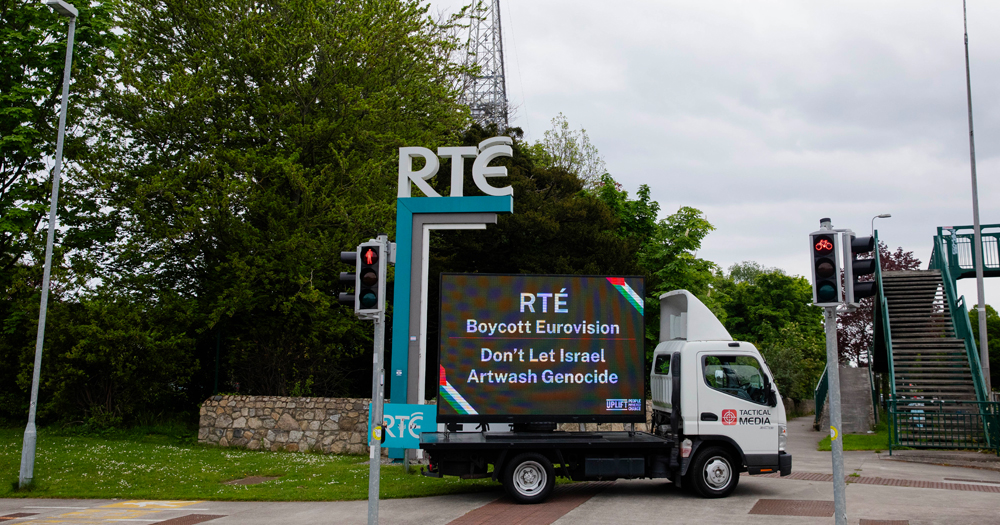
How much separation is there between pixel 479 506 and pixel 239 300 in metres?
11.7

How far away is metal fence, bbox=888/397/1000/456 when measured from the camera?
18422 millimetres

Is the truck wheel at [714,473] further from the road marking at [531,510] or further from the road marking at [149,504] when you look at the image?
the road marking at [149,504]

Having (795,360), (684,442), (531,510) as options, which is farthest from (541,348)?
(795,360)

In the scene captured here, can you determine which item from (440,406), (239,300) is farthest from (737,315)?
(440,406)

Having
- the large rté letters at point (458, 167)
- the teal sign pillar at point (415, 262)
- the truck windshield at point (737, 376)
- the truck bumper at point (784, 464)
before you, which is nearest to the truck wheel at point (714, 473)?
the truck bumper at point (784, 464)

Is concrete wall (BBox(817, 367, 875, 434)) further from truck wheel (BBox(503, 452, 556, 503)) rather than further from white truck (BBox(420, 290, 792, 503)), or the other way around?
truck wheel (BBox(503, 452, 556, 503))

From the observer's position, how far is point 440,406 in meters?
12.4

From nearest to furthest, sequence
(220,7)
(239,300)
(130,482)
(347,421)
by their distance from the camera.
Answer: (130,482), (347,421), (239,300), (220,7)

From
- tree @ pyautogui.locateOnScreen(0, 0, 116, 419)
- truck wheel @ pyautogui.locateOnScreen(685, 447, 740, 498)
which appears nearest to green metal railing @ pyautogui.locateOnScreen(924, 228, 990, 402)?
truck wheel @ pyautogui.locateOnScreen(685, 447, 740, 498)

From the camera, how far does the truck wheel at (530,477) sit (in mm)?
11875

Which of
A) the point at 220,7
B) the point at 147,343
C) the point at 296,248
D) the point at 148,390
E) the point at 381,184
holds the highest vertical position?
the point at 220,7

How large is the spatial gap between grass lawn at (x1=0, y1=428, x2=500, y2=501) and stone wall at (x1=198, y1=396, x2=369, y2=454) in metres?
0.55

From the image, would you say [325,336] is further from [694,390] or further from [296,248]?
[694,390]

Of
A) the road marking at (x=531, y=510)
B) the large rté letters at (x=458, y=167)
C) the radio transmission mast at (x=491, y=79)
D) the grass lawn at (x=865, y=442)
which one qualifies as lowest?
the grass lawn at (x=865, y=442)
